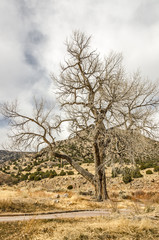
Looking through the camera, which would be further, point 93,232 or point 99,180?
point 99,180

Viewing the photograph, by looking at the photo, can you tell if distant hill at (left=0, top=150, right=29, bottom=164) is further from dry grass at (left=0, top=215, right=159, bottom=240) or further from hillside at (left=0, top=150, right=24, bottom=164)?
dry grass at (left=0, top=215, right=159, bottom=240)

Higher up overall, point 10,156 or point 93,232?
point 10,156

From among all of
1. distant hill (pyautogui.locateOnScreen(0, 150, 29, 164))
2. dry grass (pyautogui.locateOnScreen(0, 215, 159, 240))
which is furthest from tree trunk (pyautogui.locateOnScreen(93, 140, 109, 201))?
dry grass (pyautogui.locateOnScreen(0, 215, 159, 240))

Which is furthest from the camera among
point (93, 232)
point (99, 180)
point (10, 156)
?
point (10, 156)

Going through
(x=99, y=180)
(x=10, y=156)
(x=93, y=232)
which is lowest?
(x=93, y=232)

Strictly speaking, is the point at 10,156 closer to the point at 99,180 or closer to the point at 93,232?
the point at 99,180

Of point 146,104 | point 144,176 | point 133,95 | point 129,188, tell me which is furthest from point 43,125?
point 144,176

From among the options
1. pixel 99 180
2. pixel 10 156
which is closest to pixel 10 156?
pixel 10 156

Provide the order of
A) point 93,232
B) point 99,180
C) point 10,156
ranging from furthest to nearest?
point 10,156
point 99,180
point 93,232

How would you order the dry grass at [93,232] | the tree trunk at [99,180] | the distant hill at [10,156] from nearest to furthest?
the dry grass at [93,232]
the tree trunk at [99,180]
the distant hill at [10,156]

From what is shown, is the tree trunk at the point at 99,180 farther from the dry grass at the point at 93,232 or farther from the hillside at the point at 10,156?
the dry grass at the point at 93,232

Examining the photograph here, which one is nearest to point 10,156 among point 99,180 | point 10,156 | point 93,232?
point 10,156

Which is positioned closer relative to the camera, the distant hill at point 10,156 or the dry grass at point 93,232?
the dry grass at point 93,232

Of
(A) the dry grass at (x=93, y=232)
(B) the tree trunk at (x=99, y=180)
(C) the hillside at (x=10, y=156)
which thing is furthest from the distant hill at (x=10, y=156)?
(A) the dry grass at (x=93, y=232)
